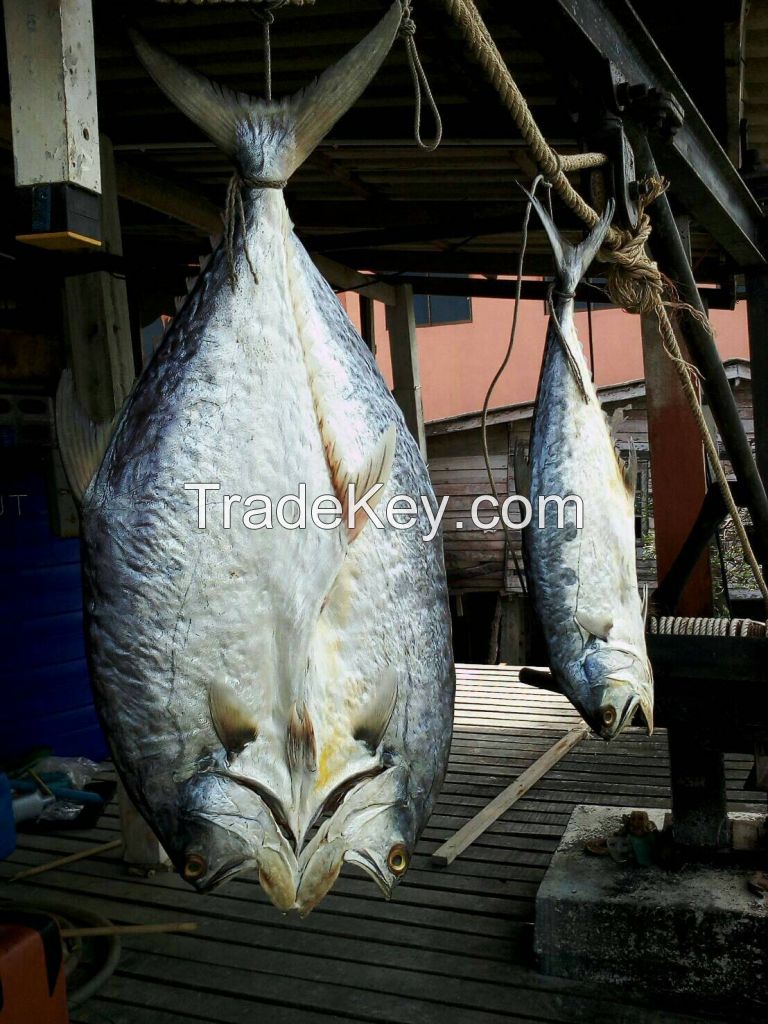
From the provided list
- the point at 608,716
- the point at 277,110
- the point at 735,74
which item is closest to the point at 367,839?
the point at 608,716

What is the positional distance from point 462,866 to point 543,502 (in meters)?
3.06

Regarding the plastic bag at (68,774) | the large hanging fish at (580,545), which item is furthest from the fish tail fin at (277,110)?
the plastic bag at (68,774)

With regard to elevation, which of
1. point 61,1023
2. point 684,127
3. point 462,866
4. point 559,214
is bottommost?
point 462,866

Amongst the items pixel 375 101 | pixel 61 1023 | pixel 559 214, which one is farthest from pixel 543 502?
pixel 559 214

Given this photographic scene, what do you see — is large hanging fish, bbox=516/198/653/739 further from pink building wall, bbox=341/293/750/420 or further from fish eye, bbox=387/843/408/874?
pink building wall, bbox=341/293/750/420

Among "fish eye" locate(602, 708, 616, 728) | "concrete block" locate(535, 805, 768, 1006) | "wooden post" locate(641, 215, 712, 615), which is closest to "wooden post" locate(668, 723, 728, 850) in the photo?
"concrete block" locate(535, 805, 768, 1006)

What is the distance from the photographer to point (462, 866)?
4359 millimetres

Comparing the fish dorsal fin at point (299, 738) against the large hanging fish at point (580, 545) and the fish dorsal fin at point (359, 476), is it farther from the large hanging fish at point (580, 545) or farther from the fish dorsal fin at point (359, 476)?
the large hanging fish at point (580, 545)

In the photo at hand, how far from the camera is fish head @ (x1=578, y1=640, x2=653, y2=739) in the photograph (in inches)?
69.5

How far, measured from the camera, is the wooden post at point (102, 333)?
392 centimetres

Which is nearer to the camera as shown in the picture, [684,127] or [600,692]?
[600,692]

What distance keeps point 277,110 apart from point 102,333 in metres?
2.92

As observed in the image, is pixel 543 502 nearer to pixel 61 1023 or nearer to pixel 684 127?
pixel 684 127

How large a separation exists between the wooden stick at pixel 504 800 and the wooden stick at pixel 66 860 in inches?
64.1
